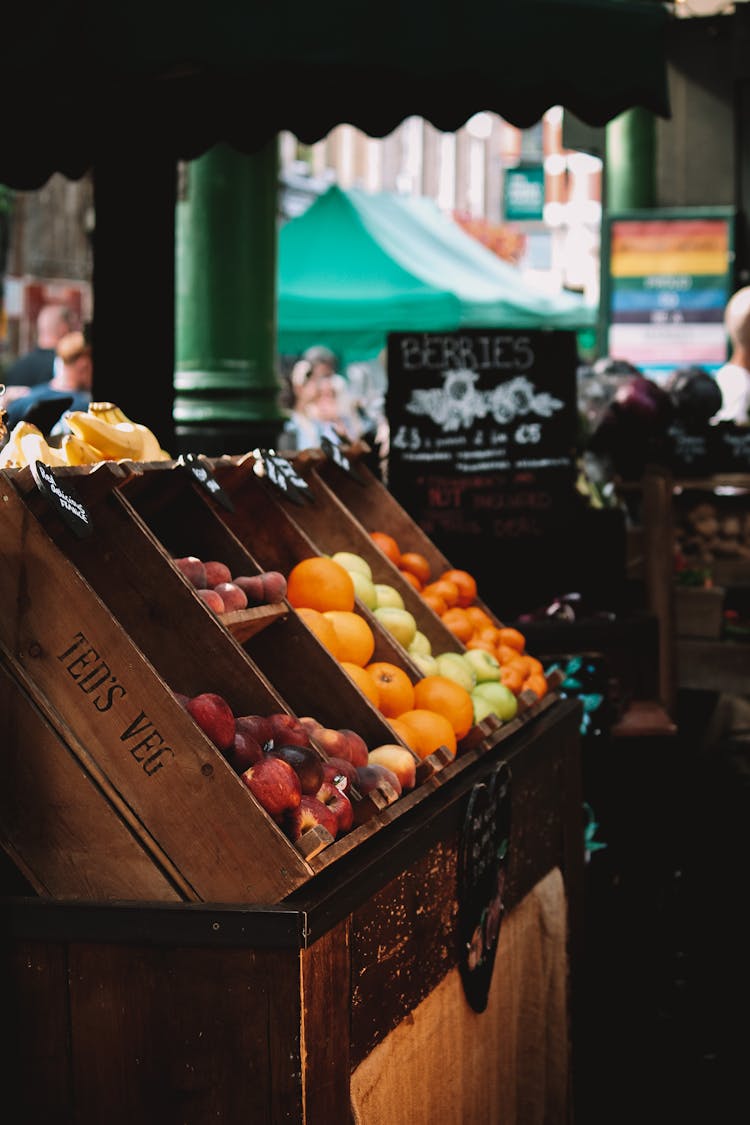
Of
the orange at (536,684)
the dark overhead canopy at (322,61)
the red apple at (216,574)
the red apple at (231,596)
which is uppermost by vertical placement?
the dark overhead canopy at (322,61)

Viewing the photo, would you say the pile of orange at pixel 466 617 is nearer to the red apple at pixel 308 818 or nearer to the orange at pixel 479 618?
the orange at pixel 479 618

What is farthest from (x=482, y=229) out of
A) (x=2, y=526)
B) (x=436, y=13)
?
(x=2, y=526)

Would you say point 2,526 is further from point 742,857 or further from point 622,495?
point 622,495

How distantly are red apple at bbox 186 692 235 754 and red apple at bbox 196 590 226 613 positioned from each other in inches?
11.8

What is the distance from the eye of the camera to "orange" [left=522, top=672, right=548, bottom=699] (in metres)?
3.84

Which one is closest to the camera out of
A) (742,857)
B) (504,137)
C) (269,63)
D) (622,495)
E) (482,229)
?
(269,63)

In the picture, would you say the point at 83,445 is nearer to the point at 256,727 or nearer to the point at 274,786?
the point at 256,727

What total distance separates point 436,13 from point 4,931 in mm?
2762

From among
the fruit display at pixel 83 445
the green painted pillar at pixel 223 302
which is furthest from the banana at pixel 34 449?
the green painted pillar at pixel 223 302

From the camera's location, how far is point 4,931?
2133 mm

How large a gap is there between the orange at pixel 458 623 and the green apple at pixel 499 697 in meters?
0.34

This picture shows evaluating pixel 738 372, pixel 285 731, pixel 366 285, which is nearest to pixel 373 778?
pixel 285 731

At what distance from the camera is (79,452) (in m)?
2.91

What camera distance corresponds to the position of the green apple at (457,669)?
349cm
